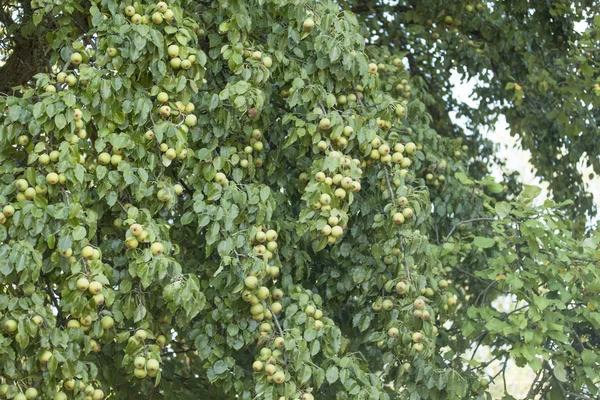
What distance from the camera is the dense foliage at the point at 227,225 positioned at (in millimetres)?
2561

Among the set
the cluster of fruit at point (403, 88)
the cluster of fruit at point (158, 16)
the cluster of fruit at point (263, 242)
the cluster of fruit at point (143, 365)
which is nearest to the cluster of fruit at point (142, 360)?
the cluster of fruit at point (143, 365)

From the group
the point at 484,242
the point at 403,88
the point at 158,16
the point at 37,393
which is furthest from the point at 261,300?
the point at 403,88

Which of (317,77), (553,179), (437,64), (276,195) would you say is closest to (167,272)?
(276,195)

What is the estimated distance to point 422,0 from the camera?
453 cm

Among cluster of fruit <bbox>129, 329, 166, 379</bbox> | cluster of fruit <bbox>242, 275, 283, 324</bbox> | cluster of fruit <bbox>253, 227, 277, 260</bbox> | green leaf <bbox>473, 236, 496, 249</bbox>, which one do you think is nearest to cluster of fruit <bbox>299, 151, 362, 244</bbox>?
cluster of fruit <bbox>253, 227, 277, 260</bbox>

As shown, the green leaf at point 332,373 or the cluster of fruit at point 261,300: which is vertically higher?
the cluster of fruit at point 261,300

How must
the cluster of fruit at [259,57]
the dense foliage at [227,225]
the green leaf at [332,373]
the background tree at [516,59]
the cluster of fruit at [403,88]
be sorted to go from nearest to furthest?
the dense foliage at [227,225]
the green leaf at [332,373]
the cluster of fruit at [259,57]
the cluster of fruit at [403,88]
the background tree at [516,59]

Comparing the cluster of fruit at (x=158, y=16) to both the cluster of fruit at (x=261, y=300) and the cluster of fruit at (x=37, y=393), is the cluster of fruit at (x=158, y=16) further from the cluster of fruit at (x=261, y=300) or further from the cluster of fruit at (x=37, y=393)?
the cluster of fruit at (x=37, y=393)

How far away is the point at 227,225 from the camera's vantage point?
2.72 metres

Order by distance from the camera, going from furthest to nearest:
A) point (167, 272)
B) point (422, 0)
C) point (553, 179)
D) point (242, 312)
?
point (553, 179)
point (422, 0)
point (242, 312)
point (167, 272)

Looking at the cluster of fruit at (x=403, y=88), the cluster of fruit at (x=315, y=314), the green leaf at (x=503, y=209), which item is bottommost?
the green leaf at (x=503, y=209)

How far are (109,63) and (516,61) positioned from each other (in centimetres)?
281

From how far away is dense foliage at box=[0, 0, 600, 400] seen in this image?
2.56m

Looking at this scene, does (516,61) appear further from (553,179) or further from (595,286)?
(595,286)
